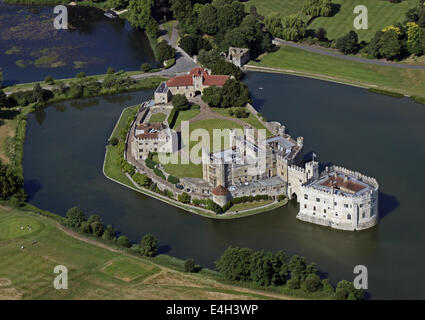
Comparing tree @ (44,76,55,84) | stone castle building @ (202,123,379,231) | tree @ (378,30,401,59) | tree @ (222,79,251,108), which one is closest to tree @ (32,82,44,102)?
tree @ (44,76,55,84)

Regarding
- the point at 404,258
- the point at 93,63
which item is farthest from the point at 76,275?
the point at 93,63

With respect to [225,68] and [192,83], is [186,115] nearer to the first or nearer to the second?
[192,83]

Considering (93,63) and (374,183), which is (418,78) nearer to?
(374,183)

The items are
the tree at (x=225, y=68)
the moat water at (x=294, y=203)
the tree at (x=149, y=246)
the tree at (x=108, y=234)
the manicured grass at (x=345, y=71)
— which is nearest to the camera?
the tree at (x=149, y=246)

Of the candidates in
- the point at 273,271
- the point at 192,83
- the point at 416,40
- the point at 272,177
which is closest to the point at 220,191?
the point at 272,177

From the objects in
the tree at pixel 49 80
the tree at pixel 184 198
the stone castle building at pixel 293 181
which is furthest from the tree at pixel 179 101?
the tree at pixel 49 80

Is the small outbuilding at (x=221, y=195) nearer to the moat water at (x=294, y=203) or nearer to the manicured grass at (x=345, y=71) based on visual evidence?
the moat water at (x=294, y=203)

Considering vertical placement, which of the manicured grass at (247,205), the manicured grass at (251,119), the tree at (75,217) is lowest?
the tree at (75,217)
